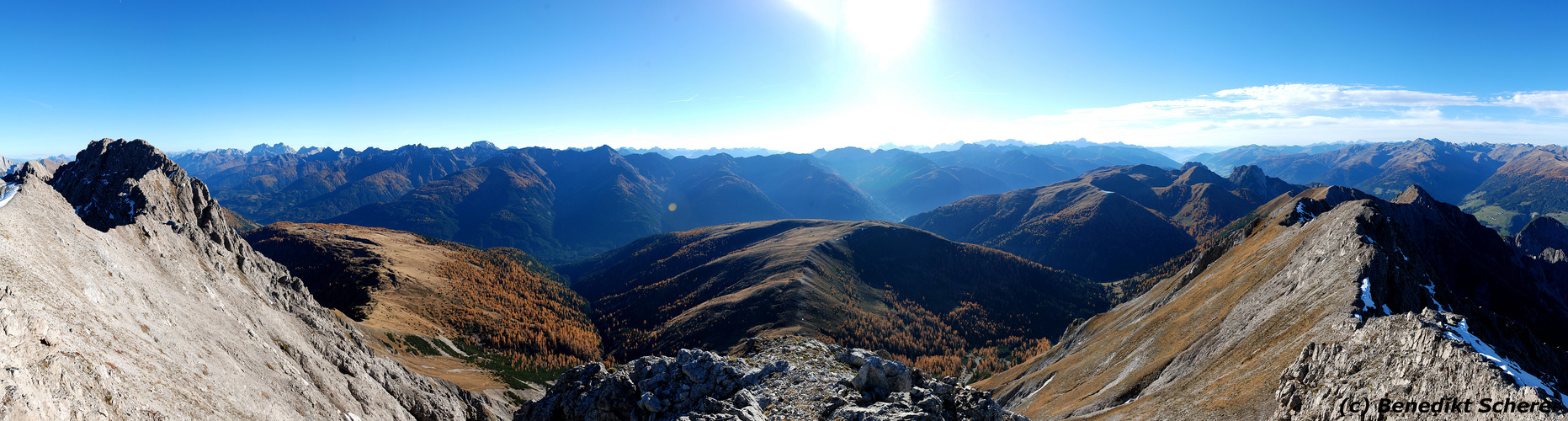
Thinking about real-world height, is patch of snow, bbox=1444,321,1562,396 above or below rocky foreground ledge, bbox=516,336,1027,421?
above

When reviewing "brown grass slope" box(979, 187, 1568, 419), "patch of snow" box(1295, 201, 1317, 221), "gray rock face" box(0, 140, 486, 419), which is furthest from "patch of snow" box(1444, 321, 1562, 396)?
"patch of snow" box(1295, 201, 1317, 221)

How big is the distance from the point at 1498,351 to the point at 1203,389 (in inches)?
820

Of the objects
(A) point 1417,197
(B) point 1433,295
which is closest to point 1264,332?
(B) point 1433,295

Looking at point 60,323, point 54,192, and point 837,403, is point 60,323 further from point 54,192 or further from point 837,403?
point 837,403

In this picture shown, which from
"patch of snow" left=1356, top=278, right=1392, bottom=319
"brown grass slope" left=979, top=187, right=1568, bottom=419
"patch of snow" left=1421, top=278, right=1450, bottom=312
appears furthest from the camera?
"patch of snow" left=1421, top=278, right=1450, bottom=312

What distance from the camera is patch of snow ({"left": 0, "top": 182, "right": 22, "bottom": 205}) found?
34787 mm

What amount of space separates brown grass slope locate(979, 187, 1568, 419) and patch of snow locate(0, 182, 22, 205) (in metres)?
95.0

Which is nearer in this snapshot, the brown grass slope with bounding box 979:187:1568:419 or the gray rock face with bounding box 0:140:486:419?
the gray rock face with bounding box 0:140:486:419

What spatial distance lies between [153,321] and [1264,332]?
103 meters

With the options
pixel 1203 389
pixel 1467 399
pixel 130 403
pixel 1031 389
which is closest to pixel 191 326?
pixel 130 403

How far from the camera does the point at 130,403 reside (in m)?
26.1

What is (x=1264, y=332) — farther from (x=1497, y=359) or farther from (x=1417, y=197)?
(x=1417, y=197)

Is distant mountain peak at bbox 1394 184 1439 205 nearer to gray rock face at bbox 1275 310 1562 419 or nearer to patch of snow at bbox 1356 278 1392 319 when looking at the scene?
patch of snow at bbox 1356 278 1392 319

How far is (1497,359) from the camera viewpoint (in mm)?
32375
